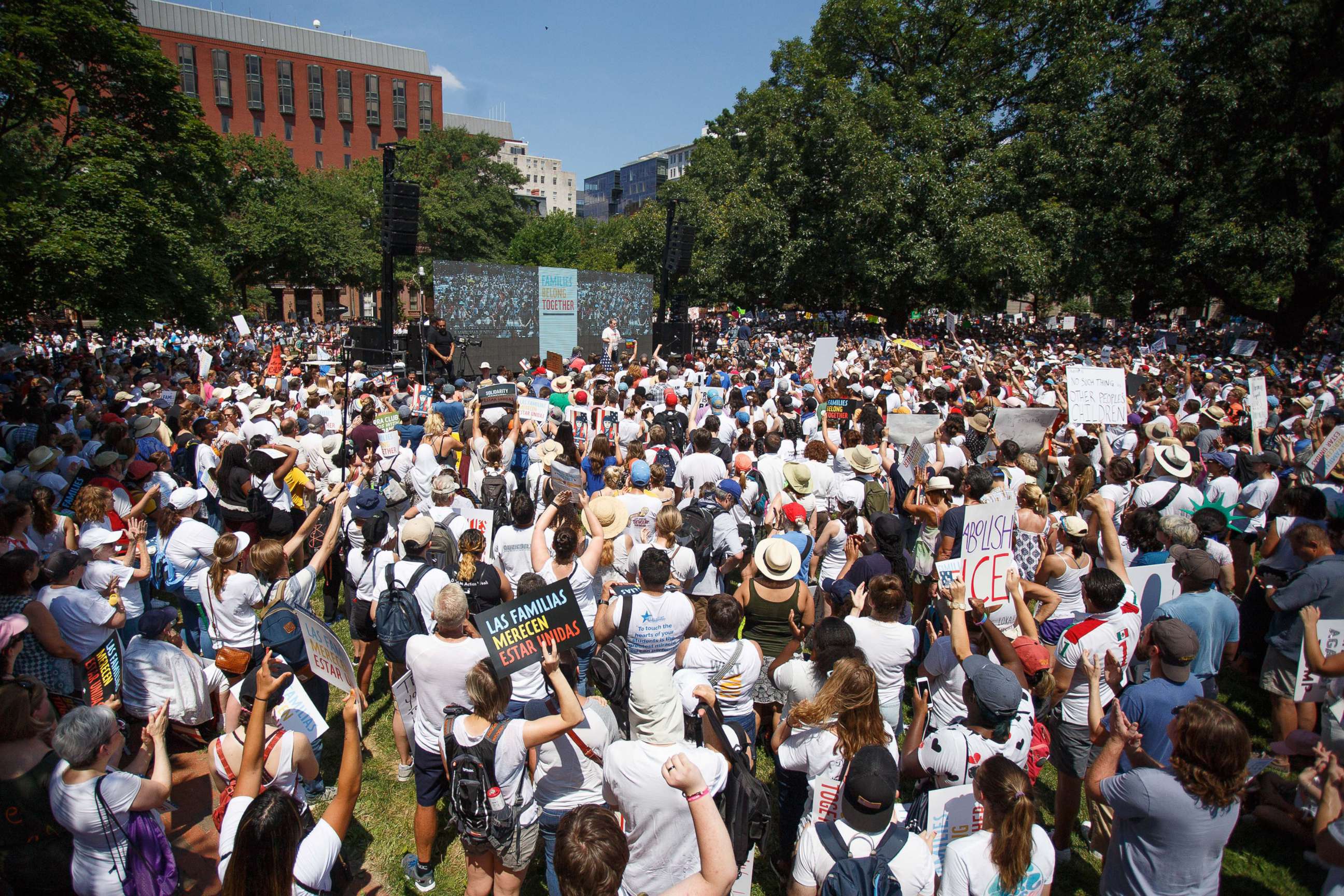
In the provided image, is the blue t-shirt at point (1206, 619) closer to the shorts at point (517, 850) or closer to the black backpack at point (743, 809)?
the black backpack at point (743, 809)

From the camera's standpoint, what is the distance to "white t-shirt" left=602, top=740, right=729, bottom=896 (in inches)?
115

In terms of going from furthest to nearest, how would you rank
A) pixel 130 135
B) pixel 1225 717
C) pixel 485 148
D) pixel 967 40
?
pixel 485 148 → pixel 967 40 → pixel 130 135 → pixel 1225 717

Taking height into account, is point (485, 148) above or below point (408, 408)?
above

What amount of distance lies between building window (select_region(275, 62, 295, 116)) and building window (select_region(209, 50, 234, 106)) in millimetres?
4092

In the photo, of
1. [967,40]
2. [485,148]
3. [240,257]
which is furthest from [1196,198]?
[485,148]

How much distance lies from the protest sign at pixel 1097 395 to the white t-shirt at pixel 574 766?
7.36m

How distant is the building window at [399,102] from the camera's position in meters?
76.2

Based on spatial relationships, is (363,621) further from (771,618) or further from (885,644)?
(885,644)

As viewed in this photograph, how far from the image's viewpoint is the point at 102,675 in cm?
413

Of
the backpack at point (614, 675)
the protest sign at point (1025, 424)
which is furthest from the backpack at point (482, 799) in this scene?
the protest sign at point (1025, 424)

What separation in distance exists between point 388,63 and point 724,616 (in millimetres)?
88146

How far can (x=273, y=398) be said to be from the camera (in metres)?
10.2

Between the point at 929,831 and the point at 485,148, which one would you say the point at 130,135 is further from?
the point at 485,148

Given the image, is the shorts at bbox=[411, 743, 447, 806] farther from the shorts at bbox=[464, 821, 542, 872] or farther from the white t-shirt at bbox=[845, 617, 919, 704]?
the white t-shirt at bbox=[845, 617, 919, 704]
